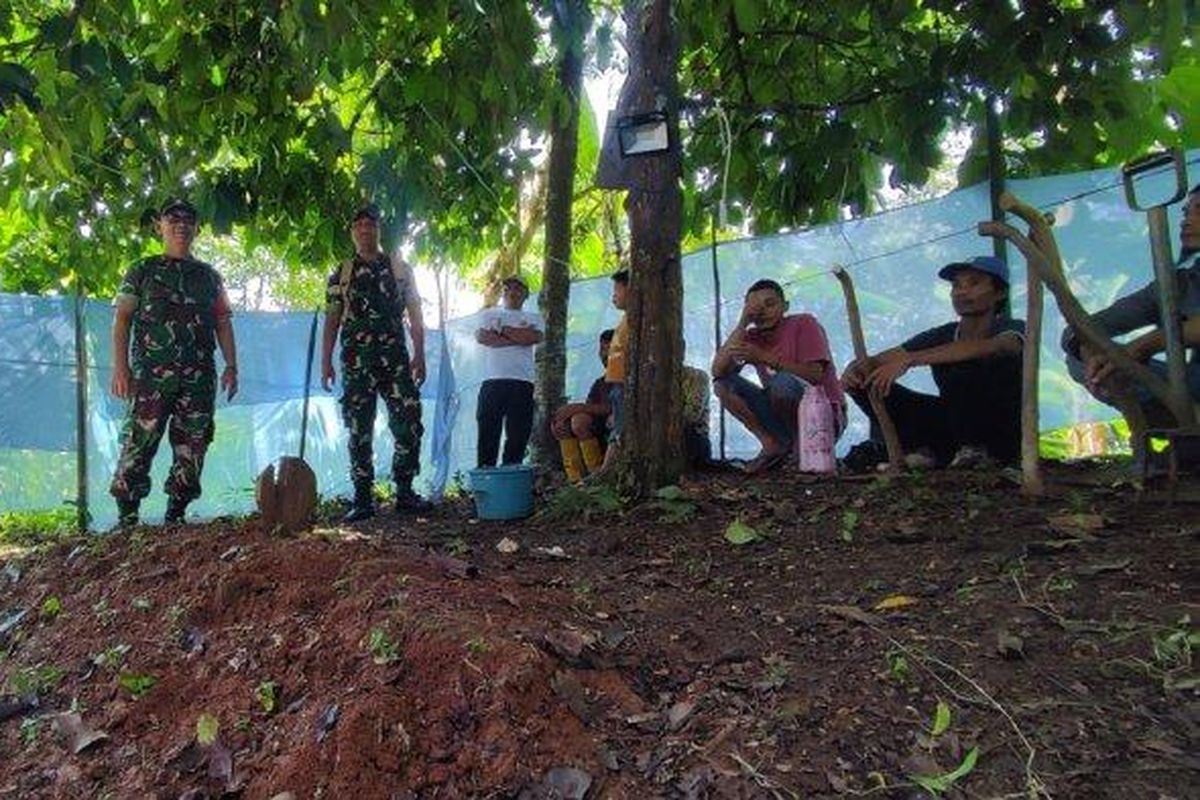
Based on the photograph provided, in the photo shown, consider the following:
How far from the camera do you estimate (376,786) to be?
1.91m

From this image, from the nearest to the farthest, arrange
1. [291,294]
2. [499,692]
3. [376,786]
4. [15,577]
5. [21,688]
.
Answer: [376,786]
[499,692]
[21,688]
[15,577]
[291,294]

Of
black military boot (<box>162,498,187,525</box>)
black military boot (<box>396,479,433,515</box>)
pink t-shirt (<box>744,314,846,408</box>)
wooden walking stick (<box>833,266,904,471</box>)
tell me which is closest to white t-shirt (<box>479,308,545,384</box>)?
black military boot (<box>396,479,433,515</box>)

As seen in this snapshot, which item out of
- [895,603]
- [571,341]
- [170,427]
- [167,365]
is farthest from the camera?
[571,341]

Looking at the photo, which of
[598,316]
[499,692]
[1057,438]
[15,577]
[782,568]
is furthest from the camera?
[1057,438]

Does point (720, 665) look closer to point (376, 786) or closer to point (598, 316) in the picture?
point (376, 786)

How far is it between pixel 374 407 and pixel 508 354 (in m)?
1.14

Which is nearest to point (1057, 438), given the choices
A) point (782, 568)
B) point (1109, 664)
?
point (782, 568)

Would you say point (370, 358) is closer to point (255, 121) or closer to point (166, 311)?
point (166, 311)

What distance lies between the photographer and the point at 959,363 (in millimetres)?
3979

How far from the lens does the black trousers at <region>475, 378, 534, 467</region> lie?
18.5 feet

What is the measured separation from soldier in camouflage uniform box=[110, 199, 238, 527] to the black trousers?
1604 mm

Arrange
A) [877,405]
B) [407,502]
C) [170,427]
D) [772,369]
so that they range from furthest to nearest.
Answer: [407,502]
[772,369]
[170,427]
[877,405]

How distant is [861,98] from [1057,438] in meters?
3.49

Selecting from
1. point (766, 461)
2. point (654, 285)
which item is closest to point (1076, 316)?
point (654, 285)
